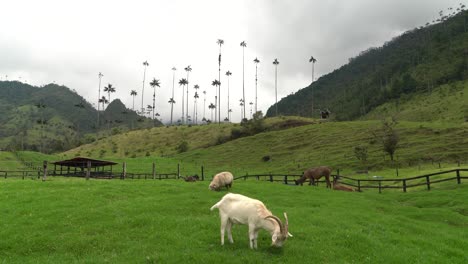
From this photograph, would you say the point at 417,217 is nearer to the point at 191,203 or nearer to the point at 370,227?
the point at 370,227

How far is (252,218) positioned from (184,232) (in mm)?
Answer: 3735

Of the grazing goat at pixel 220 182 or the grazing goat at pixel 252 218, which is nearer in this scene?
the grazing goat at pixel 252 218

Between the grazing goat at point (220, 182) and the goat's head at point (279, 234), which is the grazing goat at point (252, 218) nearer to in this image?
the goat's head at point (279, 234)

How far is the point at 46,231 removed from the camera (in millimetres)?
14555

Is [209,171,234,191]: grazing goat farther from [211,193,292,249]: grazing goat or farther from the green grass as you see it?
[211,193,292,249]: grazing goat

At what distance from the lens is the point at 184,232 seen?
565 inches

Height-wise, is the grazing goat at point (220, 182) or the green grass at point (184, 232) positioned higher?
the grazing goat at point (220, 182)

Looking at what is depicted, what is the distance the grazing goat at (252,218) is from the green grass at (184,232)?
2.02ft

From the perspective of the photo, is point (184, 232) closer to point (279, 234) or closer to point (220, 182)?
point (279, 234)

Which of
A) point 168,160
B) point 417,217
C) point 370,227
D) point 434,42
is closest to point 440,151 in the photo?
point 417,217

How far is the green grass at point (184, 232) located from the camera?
1217 centimetres

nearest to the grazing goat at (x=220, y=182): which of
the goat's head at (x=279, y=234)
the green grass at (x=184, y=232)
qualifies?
the green grass at (x=184, y=232)

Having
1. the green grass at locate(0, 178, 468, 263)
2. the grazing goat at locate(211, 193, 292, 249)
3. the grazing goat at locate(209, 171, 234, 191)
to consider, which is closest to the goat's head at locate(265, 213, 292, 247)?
the grazing goat at locate(211, 193, 292, 249)

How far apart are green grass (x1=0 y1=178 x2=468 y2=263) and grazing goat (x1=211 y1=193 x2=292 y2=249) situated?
61 cm
